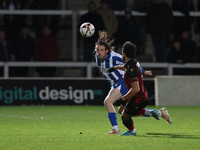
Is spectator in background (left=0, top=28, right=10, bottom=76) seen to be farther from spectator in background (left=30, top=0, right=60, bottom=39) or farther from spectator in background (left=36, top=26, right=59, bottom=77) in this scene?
spectator in background (left=30, top=0, right=60, bottom=39)

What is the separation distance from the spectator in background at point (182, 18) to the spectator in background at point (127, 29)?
5.82 ft

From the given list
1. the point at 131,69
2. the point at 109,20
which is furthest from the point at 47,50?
the point at 131,69

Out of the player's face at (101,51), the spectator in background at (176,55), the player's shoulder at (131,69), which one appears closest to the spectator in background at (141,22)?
the spectator in background at (176,55)

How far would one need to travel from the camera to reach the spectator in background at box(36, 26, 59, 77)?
18.1 metres

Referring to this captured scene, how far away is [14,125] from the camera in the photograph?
40.4ft

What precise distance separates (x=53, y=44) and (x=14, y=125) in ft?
20.3

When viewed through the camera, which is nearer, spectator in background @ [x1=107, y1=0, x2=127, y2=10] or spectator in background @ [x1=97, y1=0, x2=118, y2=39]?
spectator in background @ [x1=97, y1=0, x2=118, y2=39]

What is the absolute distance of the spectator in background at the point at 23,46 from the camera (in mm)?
18141

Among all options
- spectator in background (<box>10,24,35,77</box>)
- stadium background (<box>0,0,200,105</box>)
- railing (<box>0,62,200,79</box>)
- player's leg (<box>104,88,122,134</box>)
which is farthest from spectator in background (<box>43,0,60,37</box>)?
player's leg (<box>104,88,122,134</box>)

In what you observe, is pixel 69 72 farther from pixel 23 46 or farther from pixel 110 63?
pixel 110 63

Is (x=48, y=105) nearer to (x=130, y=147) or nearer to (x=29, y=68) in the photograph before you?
(x=29, y=68)

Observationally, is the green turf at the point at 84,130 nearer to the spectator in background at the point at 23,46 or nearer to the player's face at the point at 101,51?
the player's face at the point at 101,51

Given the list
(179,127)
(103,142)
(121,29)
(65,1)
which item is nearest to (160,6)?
(121,29)

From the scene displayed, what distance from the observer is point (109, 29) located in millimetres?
18328
